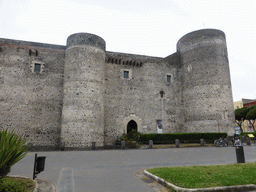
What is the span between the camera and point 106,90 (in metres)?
22.5

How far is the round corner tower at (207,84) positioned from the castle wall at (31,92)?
614 inches

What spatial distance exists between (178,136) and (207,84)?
7948mm

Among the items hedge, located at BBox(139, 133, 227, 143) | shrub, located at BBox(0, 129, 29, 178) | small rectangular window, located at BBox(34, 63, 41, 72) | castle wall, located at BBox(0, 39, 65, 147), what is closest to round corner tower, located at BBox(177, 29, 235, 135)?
hedge, located at BBox(139, 133, 227, 143)

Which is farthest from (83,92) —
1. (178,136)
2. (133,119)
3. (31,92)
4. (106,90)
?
(178,136)

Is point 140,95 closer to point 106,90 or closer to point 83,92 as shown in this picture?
point 106,90

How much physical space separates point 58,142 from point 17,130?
13.0ft

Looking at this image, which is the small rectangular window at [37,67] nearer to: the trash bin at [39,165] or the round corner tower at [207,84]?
the trash bin at [39,165]

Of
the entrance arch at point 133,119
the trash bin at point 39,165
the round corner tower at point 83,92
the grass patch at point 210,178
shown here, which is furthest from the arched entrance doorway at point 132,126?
the trash bin at point 39,165

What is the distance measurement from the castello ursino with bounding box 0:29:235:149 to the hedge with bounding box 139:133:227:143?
1427 mm

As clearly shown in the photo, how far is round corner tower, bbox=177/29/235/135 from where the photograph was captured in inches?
894

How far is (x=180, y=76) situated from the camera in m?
26.4

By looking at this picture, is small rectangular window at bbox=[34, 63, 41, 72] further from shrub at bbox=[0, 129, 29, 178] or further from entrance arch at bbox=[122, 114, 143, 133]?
shrub at bbox=[0, 129, 29, 178]

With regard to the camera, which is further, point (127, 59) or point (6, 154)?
point (127, 59)

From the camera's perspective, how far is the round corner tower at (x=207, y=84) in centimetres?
2270
